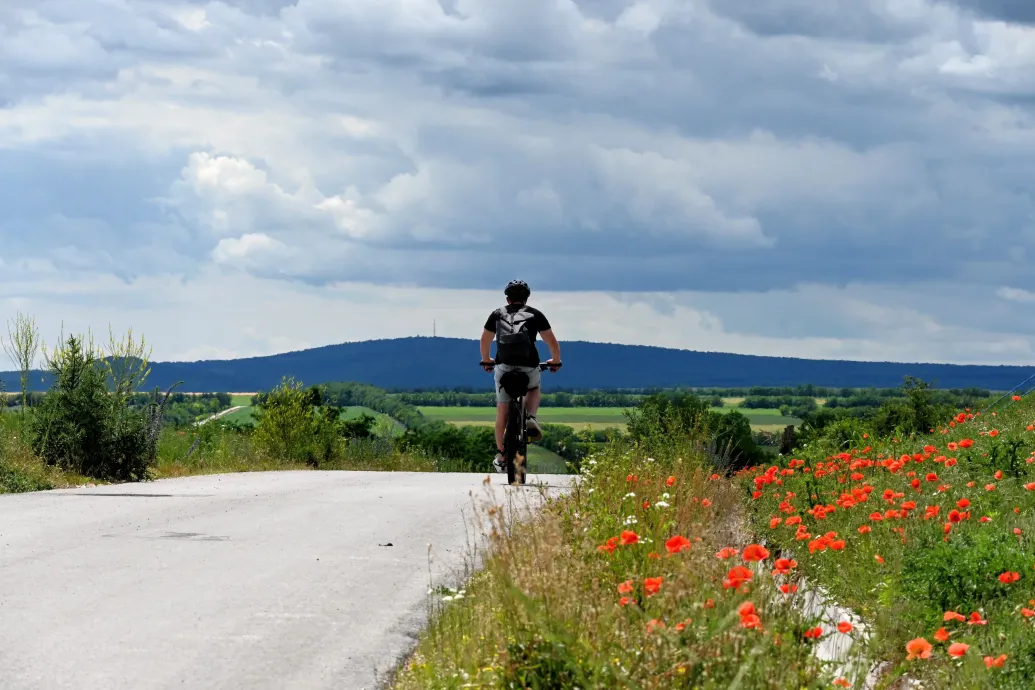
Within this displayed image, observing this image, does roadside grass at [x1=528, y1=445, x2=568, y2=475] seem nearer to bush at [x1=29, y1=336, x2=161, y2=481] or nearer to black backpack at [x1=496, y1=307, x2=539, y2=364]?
black backpack at [x1=496, y1=307, x2=539, y2=364]

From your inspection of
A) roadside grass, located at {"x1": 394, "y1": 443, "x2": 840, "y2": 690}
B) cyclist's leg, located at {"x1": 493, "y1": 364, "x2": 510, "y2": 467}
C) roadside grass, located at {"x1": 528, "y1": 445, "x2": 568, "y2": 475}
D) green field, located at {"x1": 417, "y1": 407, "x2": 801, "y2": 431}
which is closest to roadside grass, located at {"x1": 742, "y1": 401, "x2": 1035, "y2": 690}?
roadside grass, located at {"x1": 394, "y1": 443, "x2": 840, "y2": 690}

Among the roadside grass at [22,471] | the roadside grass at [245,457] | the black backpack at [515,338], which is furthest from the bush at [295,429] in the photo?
the black backpack at [515,338]

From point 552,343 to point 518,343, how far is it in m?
0.82

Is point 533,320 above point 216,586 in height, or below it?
above

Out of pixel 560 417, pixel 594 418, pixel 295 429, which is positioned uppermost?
pixel 295 429

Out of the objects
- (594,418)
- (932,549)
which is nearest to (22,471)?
(932,549)

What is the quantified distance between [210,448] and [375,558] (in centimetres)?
1416

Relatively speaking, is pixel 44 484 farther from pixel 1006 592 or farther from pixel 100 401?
pixel 1006 592

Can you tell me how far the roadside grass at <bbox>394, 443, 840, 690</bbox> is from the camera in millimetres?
5223

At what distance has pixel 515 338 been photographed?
15.8m

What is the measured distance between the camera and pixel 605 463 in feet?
41.3

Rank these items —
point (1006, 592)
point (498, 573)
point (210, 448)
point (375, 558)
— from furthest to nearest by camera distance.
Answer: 1. point (210, 448)
2. point (375, 558)
3. point (1006, 592)
4. point (498, 573)

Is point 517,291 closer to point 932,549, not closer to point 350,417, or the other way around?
point 932,549

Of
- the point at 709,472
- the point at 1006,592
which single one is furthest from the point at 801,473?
the point at 1006,592
